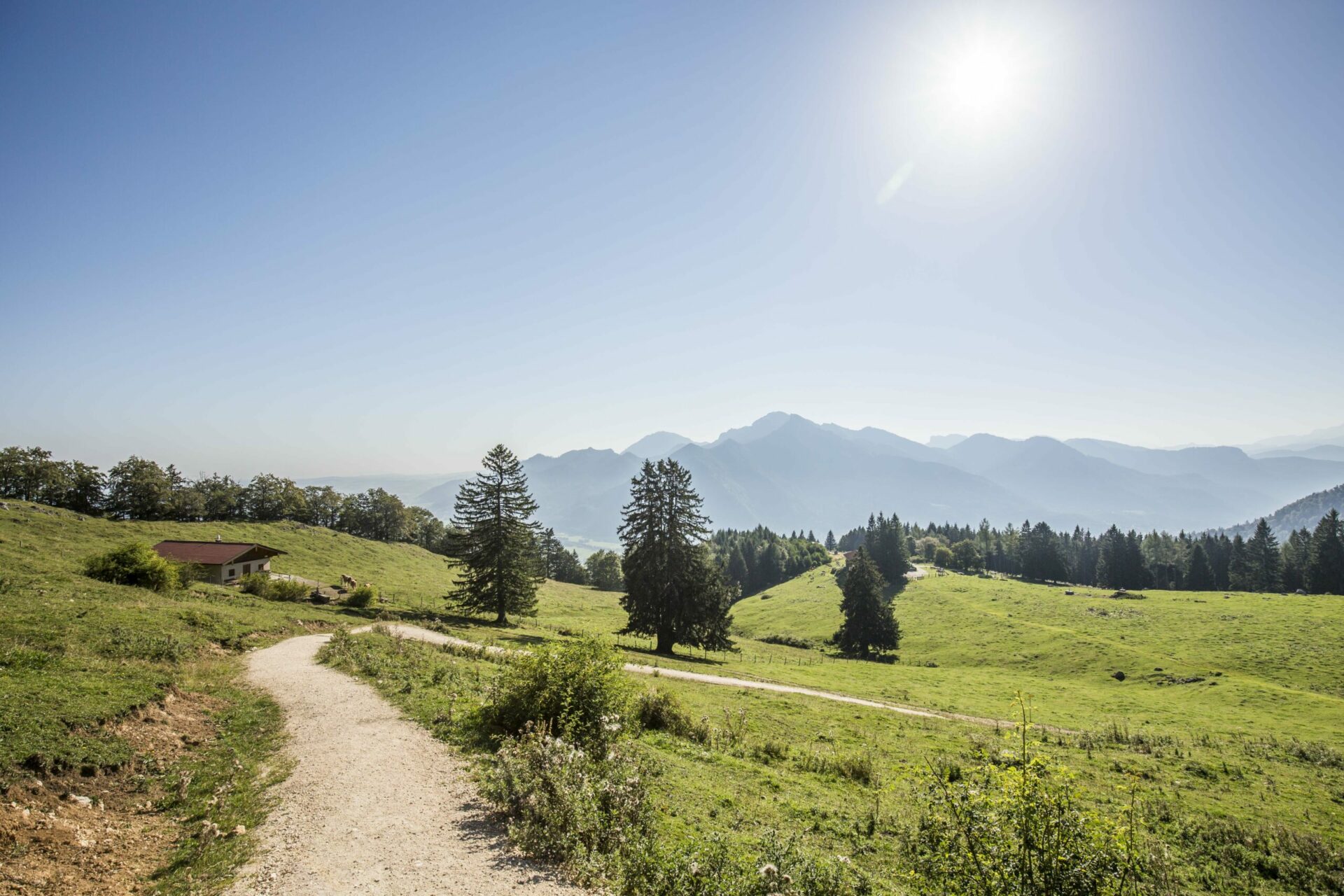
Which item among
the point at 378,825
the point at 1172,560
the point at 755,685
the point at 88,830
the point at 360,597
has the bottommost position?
the point at 755,685

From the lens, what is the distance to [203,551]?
154ft

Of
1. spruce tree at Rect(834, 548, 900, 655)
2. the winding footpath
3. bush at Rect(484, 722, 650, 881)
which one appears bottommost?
spruce tree at Rect(834, 548, 900, 655)

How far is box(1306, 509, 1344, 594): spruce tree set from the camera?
3447 inches

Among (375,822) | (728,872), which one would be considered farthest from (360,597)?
(728,872)

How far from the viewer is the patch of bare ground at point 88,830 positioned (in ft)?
23.9

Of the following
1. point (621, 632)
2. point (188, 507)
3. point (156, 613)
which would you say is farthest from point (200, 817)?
point (188, 507)

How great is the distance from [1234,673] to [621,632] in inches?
2029

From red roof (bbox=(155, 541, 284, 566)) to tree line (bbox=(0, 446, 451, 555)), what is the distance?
64.7 feet

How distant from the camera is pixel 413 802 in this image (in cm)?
1038

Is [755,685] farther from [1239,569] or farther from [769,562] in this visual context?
[1239,569]

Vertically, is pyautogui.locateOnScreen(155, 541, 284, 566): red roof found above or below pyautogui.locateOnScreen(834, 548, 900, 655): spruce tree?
above

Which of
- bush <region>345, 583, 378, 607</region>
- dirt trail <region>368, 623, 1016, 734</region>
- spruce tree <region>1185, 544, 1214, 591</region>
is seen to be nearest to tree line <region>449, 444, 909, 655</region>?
bush <region>345, 583, 378, 607</region>

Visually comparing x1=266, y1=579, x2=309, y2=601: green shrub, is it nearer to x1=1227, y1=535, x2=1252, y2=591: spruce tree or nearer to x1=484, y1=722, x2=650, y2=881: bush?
x1=484, y1=722, x2=650, y2=881: bush

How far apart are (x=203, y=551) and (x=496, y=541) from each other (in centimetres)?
2872
